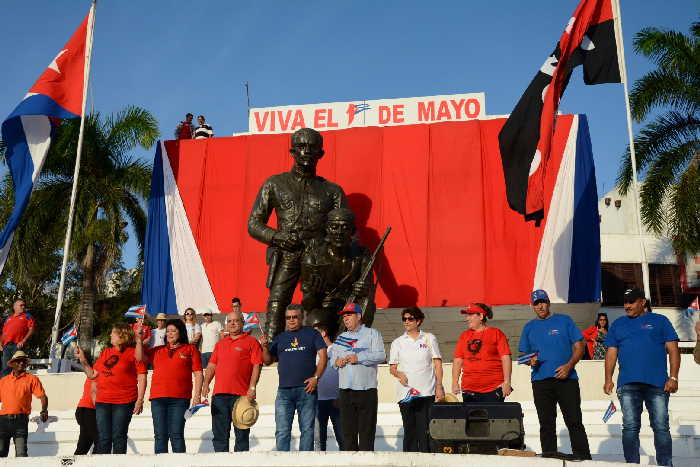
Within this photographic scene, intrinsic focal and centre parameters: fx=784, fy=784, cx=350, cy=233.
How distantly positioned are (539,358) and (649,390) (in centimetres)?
91

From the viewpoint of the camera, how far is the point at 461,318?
1769 centimetres

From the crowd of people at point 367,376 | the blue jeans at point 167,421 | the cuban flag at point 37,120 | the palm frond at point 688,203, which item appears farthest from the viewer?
the palm frond at point 688,203

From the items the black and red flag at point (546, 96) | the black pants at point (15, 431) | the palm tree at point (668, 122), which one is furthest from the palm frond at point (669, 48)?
the black pants at point (15, 431)

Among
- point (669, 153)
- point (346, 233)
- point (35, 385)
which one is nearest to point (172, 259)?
point (346, 233)

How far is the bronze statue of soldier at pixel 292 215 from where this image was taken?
11.2m

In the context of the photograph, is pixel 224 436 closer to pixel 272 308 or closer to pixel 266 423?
pixel 266 423

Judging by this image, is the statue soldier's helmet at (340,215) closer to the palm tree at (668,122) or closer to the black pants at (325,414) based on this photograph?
the black pants at (325,414)

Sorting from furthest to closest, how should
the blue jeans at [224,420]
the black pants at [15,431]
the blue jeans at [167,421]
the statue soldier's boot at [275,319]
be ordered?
the statue soldier's boot at [275,319] → the black pants at [15,431] → the blue jeans at [167,421] → the blue jeans at [224,420]

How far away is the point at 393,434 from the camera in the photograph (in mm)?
9031

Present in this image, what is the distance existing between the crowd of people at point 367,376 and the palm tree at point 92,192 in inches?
548

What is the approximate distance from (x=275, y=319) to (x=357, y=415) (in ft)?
15.2

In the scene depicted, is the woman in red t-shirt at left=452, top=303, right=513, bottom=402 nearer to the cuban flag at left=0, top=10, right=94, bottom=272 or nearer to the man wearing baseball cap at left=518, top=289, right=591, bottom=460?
the man wearing baseball cap at left=518, top=289, right=591, bottom=460

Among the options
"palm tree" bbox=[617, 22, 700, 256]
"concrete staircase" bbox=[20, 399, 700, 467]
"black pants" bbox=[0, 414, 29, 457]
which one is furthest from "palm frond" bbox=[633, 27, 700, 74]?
"black pants" bbox=[0, 414, 29, 457]

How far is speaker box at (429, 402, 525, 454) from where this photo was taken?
573 centimetres
